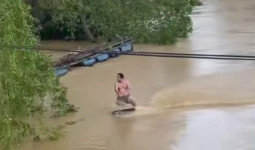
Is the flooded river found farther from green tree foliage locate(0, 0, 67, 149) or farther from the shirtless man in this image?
green tree foliage locate(0, 0, 67, 149)

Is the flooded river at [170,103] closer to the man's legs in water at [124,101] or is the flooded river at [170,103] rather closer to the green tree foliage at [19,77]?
the man's legs in water at [124,101]

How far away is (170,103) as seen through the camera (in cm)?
1678

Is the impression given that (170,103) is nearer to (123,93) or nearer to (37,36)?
(123,93)

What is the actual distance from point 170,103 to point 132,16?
10.6m

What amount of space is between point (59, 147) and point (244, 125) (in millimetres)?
4419

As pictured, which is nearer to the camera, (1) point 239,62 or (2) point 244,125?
(2) point 244,125

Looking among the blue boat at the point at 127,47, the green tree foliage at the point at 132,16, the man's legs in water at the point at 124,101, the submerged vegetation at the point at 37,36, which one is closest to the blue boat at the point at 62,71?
the blue boat at the point at 127,47

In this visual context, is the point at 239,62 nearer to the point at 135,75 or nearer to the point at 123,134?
the point at 135,75

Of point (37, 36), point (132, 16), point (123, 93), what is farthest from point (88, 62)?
point (123, 93)

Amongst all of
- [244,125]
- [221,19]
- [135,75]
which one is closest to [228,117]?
[244,125]

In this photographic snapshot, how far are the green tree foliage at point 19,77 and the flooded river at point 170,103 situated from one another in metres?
0.98

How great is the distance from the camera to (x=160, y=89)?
60.3 feet

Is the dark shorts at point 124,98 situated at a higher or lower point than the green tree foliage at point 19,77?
lower

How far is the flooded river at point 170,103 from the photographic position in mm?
13695
